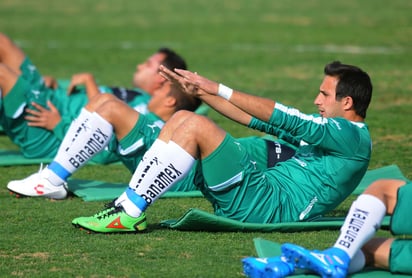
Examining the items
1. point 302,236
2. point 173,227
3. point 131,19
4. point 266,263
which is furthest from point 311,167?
point 131,19

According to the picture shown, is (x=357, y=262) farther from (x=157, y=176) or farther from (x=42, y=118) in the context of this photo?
(x=42, y=118)

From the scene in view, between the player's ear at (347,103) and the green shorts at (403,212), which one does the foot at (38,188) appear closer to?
the player's ear at (347,103)

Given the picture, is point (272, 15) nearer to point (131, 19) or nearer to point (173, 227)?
point (131, 19)

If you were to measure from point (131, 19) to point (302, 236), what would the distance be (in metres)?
17.1

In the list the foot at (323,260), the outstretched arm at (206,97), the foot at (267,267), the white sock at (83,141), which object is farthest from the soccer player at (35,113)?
the foot at (323,260)

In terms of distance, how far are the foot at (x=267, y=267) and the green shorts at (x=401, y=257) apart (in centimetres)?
61

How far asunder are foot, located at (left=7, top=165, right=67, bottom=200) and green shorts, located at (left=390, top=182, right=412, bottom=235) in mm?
3499

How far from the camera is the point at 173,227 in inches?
272

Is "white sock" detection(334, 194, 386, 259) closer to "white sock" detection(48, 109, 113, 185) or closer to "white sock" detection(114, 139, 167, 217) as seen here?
"white sock" detection(114, 139, 167, 217)

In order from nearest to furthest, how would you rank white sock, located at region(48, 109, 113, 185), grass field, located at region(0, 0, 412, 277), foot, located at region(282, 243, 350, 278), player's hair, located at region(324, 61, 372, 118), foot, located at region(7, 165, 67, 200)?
1. foot, located at region(282, 243, 350, 278)
2. grass field, located at region(0, 0, 412, 277)
3. player's hair, located at region(324, 61, 372, 118)
4. white sock, located at region(48, 109, 113, 185)
5. foot, located at region(7, 165, 67, 200)

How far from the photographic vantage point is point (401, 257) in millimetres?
5664

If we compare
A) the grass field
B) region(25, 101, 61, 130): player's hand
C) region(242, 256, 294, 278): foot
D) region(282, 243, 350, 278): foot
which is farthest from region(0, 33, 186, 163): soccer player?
region(282, 243, 350, 278): foot

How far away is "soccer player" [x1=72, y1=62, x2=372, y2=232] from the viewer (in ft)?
21.3

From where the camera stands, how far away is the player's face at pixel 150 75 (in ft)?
33.8
